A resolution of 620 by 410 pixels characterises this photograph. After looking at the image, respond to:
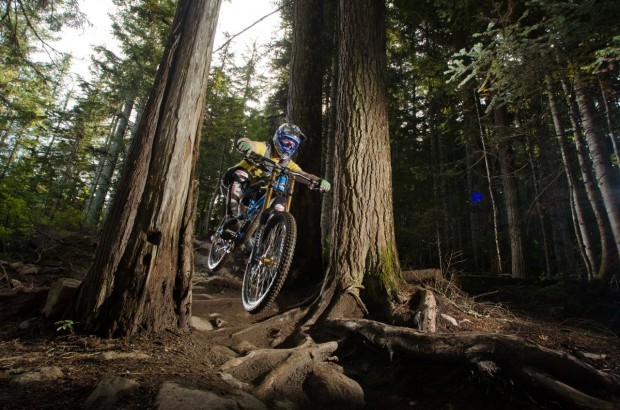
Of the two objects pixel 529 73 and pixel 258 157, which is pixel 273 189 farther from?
pixel 529 73

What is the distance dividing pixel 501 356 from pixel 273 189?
125 inches

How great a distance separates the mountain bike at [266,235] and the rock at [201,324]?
1.61 feet

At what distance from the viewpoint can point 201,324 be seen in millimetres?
3982

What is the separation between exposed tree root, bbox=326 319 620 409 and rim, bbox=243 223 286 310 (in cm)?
175

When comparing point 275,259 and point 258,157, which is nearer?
point 275,259

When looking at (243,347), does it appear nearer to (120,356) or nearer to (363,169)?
(120,356)

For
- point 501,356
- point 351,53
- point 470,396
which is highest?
point 351,53

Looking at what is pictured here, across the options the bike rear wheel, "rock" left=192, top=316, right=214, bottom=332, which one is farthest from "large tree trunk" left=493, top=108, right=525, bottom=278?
"rock" left=192, top=316, right=214, bottom=332

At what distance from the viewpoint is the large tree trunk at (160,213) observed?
297cm

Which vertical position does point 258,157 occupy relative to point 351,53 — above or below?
below

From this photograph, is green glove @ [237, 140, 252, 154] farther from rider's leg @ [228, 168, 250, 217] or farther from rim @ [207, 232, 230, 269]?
rim @ [207, 232, 230, 269]

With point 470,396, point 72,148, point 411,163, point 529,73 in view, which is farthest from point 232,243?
point 72,148

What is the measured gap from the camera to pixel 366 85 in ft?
16.1

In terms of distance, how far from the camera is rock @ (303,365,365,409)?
2.48 meters
